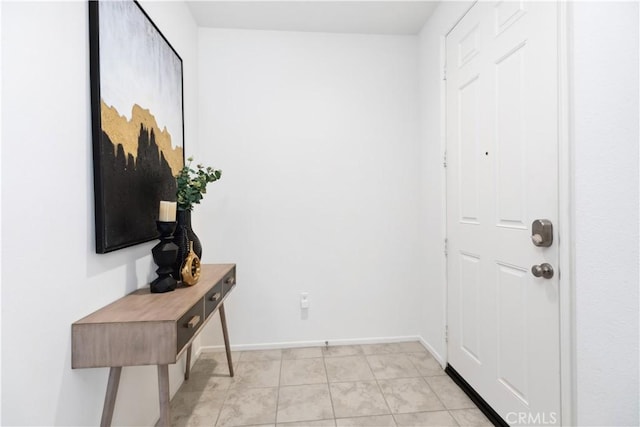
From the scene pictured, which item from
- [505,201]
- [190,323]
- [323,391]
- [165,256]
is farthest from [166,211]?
[505,201]

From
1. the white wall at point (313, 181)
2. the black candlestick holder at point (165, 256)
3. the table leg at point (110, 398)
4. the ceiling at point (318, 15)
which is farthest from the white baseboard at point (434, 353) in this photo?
the ceiling at point (318, 15)

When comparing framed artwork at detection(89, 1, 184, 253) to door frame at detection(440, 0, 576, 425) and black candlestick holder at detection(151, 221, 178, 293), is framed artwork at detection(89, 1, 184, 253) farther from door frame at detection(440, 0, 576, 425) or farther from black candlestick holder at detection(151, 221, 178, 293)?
door frame at detection(440, 0, 576, 425)

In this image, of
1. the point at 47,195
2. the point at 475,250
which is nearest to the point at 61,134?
the point at 47,195

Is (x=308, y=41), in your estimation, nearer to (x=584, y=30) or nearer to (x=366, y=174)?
(x=366, y=174)

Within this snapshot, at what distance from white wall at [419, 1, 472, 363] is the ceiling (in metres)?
0.21

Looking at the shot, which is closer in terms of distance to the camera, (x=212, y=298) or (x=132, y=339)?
(x=132, y=339)

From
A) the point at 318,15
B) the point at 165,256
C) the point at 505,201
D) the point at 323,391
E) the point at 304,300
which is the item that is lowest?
the point at 323,391

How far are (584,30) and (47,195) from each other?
6.49ft

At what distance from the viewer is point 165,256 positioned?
1413mm

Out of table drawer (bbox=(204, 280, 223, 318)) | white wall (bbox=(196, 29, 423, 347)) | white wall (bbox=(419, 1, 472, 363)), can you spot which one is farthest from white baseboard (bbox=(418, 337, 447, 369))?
table drawer (bbox=(204, 280, 223, 318))

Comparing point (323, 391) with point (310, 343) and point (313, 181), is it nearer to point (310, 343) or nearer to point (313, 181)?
point (310, 343)

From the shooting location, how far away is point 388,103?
8.65 feet

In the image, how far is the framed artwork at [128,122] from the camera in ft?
3.76

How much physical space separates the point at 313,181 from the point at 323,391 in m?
1.57
